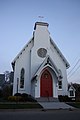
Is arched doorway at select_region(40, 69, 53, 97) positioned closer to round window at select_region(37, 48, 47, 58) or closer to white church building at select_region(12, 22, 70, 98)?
white church building at select_region(12, 22, 70, 98)

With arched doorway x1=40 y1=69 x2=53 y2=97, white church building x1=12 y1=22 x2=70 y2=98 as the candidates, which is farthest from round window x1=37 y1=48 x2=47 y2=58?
arched doorway x1=40 y1=69 x2=53 y2=97

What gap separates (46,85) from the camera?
2623 cm

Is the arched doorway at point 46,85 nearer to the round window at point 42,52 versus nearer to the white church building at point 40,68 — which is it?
the white church building at point 40,68

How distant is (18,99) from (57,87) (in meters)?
6.55

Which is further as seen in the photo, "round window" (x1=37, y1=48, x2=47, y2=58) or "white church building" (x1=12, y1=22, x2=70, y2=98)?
"round window" (x1=37, y1=48, x2=47, y2=58)

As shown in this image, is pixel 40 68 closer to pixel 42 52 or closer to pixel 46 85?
pixel 46 85

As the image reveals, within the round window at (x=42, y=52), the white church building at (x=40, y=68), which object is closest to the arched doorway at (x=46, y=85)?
the white church building at (x=40, y=68)

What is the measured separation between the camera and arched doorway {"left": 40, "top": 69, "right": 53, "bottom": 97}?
2586cm

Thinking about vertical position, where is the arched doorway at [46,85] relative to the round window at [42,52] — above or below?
below

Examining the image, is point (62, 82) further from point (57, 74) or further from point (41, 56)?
point (41, 56)

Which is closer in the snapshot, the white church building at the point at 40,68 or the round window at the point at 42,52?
the white church building at the point at 40,68

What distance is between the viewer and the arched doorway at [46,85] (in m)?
25.9

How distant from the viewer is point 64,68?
1152 inches

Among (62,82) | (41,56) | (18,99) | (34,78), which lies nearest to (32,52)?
(41,56)
